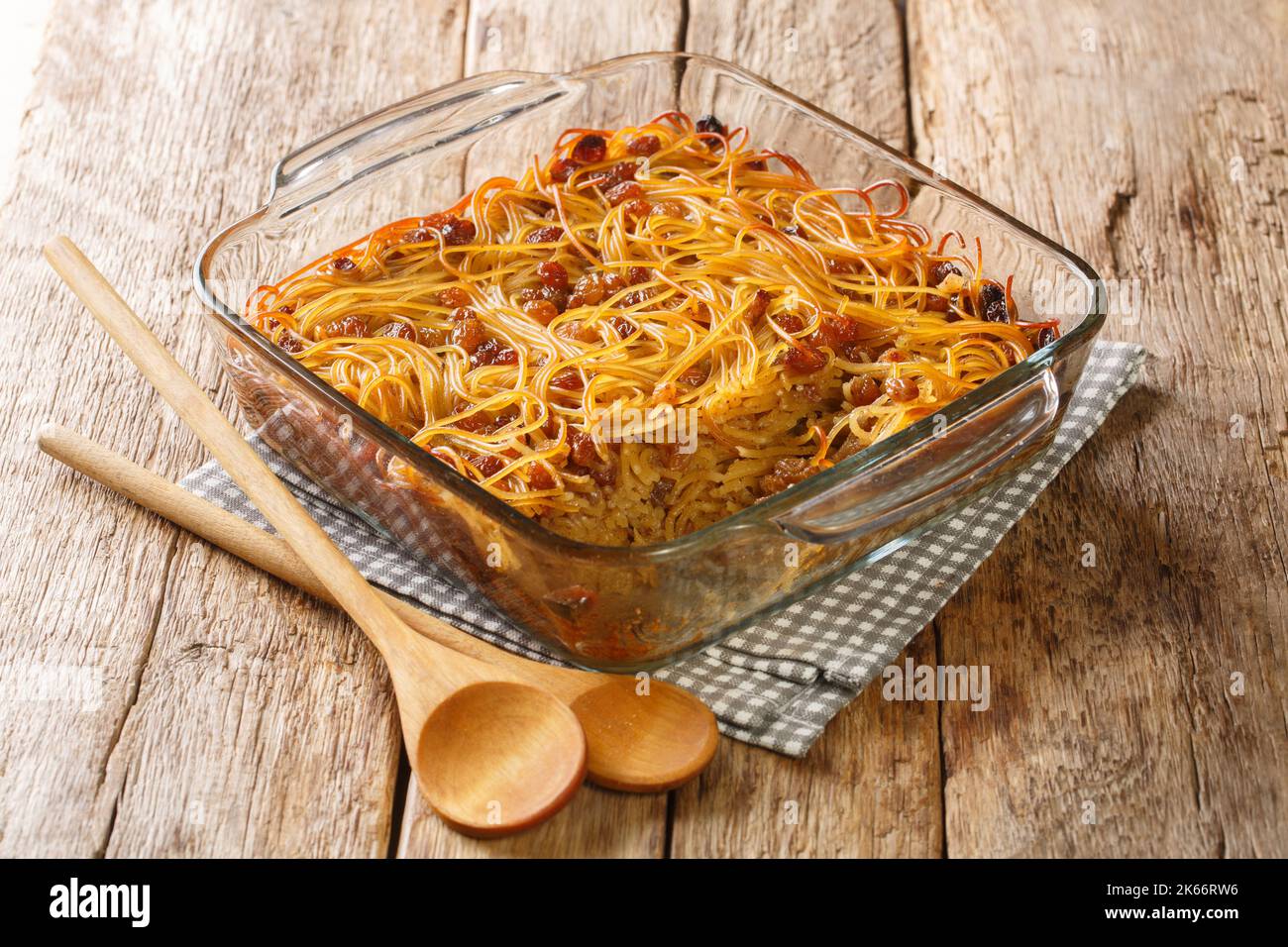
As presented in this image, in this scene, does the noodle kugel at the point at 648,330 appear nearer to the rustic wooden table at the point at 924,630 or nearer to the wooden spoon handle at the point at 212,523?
the wooden spoon handle at the point at 212,523

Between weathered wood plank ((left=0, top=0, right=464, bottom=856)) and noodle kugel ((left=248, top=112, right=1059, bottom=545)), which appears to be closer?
weathered wood plank ((left=0, top=0, right=464, bottom=856))

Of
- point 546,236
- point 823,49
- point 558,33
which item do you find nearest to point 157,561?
point 546,236

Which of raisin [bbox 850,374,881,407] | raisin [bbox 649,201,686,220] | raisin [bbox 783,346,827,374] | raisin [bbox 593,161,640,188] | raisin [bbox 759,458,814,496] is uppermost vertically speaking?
raisin [bbox 593,161,640,188]

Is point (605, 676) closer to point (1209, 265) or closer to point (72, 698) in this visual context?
point (72, 698)

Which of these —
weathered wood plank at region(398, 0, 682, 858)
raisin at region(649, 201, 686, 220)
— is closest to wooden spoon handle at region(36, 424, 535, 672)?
raisin at region(649, 201, 686, 220)

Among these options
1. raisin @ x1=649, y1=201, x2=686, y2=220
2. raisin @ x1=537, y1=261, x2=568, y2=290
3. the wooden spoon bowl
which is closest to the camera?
the wooden spoon bowl

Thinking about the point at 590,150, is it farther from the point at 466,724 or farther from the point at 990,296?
the point at 466,724

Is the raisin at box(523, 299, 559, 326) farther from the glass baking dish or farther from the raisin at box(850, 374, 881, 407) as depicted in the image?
the raisin at box(850, 374, 881, 407)

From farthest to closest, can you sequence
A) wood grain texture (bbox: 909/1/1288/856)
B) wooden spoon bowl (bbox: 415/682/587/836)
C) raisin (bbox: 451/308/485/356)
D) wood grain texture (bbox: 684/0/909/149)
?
wood grain texture (bbox: 684/0/909/149), raisin (bbox: 451/308/485/356), wood grain texture (bbox: 909/1/1288/856), wooden spoon bowl (bbox: 415/682/587/836)
